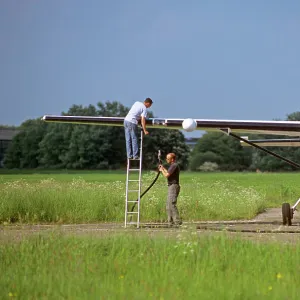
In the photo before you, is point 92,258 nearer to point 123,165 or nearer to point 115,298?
point 115,298

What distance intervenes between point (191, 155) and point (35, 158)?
32.6 metres

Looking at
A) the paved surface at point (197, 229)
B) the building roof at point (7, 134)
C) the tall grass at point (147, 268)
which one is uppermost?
the building roof at point (7, 134)

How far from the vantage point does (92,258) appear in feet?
36.5

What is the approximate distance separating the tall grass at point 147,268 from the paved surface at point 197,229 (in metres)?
1.84

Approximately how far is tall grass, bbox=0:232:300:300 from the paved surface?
1.84 meters

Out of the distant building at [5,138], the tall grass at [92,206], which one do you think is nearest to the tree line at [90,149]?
the distant building at [5,138]

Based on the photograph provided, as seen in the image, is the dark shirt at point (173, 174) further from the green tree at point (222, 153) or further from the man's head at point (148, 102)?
the green tree at point (222, 153)

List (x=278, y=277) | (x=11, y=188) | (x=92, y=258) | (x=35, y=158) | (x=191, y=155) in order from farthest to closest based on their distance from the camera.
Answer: (x=191, y=155) < (x=35, y=158) < (x=11, y=188) < (x=92, y=258) < (x=278, y=277)

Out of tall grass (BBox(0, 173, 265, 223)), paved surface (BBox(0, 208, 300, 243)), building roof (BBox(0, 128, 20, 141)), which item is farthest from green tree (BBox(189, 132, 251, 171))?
paved surface (BBox(0, 208, 300, 243))

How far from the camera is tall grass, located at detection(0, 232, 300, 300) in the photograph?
29.3 feet

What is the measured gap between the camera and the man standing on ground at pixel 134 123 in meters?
19.0

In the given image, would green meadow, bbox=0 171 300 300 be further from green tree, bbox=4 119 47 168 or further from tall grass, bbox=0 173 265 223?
green tree, bbox=4 119 47 168

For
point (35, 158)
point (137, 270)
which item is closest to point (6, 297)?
point (137, 270)

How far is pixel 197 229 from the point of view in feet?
57.0
